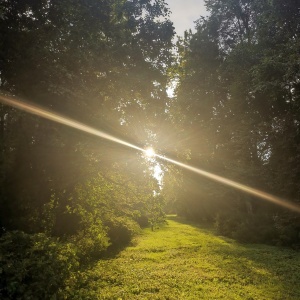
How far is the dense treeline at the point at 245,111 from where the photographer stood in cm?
2158

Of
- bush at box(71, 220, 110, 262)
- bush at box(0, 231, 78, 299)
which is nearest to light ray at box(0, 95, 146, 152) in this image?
bush at box(0, 231, 78, 299)

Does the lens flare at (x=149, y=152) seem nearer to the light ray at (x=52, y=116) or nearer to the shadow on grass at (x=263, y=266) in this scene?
the light ray at (x=52, y=116)

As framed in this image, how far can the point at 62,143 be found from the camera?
12.7 meters

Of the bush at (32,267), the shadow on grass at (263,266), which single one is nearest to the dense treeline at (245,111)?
the shadow on grass at (263,266)

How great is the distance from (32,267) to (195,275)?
7.61m

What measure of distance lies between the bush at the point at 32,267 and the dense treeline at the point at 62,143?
0.14 feet

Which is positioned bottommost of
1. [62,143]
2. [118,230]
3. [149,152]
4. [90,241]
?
[118,230]

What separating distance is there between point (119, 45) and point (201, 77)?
17.5 metres

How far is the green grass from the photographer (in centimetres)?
1052

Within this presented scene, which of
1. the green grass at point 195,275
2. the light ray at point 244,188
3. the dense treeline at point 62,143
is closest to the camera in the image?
the green grass at point 195,275

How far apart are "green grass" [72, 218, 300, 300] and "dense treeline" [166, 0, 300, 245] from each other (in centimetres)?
462

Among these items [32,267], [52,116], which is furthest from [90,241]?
[32,267]

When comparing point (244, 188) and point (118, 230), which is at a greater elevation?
point (244, 188)

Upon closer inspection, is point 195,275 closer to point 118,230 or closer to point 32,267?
point 32,267
